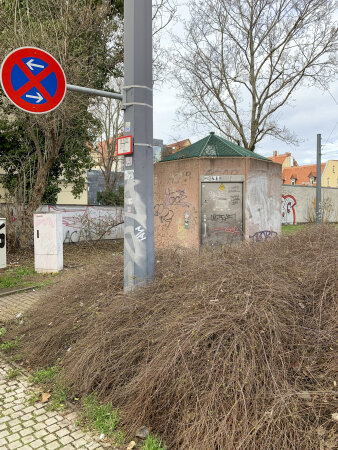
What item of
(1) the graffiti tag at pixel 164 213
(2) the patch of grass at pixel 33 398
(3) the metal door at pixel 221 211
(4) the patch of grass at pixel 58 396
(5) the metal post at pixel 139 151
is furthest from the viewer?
(1) the graffiti tag at pixel 164 213

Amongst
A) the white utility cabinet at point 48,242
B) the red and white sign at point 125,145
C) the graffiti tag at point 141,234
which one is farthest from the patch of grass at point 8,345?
the white utility cabinet at point 48,242

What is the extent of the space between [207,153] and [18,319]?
622cm

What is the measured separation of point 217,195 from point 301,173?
52.9 meters

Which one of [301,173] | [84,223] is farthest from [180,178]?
[301,173]

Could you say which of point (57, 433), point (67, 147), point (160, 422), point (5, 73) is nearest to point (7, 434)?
point (57, 433)

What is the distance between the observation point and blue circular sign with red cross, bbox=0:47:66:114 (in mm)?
3607

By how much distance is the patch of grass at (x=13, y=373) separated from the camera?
3.38 meters

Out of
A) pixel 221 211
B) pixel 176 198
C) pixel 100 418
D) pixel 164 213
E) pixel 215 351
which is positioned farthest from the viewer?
pixel 164 213

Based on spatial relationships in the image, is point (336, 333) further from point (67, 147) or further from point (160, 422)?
point (67, 147)

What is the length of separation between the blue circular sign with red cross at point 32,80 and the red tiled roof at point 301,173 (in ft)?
177

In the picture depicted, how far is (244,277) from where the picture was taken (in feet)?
10.9

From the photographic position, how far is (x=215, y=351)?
2494 millimetres

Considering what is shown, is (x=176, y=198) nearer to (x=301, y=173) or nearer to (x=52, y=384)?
(x=52, y=384)

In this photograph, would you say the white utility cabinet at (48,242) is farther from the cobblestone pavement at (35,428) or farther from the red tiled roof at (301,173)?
the red tiled roof at (301,173)
